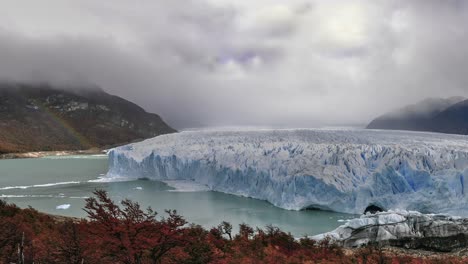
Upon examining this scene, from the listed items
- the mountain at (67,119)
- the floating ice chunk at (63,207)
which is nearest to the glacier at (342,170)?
the floating ice chunk at (63,207)

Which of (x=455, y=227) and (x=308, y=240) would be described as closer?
(x=308, y=240)

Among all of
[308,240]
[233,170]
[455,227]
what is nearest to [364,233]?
[308,240]

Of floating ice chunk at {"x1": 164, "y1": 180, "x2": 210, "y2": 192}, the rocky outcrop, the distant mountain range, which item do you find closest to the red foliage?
the rocky outcrop

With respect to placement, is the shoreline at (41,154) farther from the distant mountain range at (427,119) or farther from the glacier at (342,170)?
the distant mountain range at (427,119)

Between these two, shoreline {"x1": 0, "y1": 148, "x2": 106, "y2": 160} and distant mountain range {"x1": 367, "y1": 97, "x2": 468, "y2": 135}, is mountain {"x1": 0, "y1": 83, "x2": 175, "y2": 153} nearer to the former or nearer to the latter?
shoreline {"x1": 0, "y1": 148, "x2": 106, "y2": 160}

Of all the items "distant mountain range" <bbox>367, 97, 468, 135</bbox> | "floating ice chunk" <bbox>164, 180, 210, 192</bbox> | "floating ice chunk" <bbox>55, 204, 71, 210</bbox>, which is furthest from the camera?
"distant mountain range" <bbox>367, 97, 468, 135</bbox>

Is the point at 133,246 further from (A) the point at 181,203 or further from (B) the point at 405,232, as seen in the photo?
(A) the point at 181,203

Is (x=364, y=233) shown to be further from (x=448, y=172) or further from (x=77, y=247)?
(x=77, y=247)

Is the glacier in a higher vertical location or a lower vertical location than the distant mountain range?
lower
